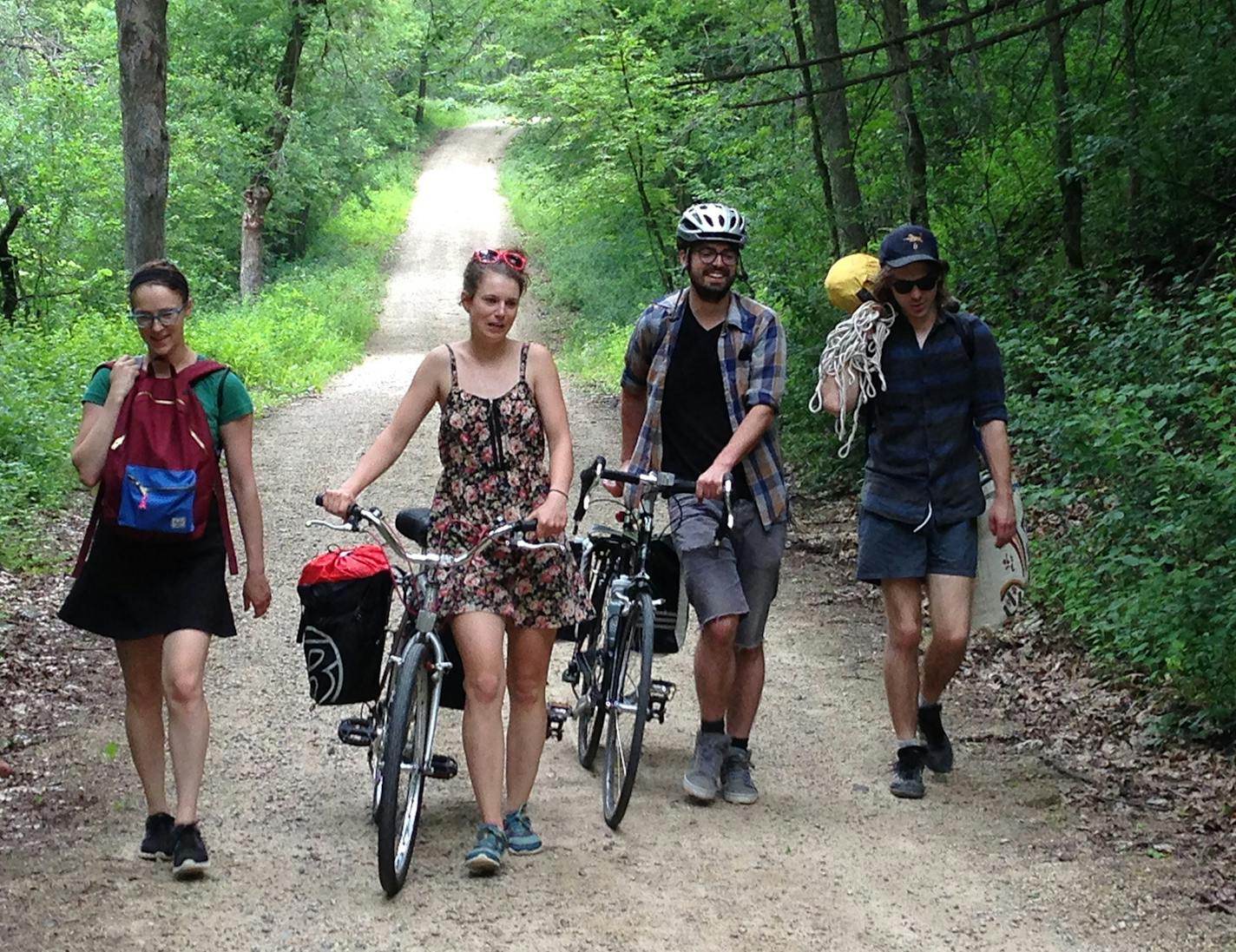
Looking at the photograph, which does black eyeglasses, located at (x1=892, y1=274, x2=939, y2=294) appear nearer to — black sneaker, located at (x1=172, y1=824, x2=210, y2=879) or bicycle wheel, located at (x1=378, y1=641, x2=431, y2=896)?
bicycle wheel, located at (x1=378, y1=641, x2=431, y2=896)

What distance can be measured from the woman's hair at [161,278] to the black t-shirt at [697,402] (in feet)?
6.29

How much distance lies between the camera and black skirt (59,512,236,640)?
4918 millimetres

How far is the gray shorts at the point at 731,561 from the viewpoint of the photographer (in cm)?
579

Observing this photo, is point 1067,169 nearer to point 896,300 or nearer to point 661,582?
point 896,300

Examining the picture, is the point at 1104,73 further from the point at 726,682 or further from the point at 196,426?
the point at 196,426

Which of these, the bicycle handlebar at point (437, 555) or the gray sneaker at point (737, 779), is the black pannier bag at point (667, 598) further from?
the bicycle handlebar at point (437, 555)

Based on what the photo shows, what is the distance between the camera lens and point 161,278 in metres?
4.91

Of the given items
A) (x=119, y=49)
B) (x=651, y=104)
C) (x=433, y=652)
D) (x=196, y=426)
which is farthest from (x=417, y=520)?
(x=651, y=104)

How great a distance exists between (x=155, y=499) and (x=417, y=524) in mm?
874

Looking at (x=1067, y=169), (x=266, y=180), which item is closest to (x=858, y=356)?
(x=1067, y=169)

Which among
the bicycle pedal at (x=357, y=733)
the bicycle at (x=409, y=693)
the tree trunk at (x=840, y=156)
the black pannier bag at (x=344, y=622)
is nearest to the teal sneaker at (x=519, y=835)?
the bicycle at (x=409, y=693)

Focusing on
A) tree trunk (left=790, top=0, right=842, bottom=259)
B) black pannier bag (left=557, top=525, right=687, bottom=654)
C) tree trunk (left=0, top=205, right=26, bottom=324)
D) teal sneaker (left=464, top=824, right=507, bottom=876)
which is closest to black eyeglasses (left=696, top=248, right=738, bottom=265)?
black pannier bag (left=557, top=525, right=687, bottom=654)

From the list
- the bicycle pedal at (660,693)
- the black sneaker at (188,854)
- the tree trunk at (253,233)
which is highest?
the tree trunk at (253,233)

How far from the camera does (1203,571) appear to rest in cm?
674
